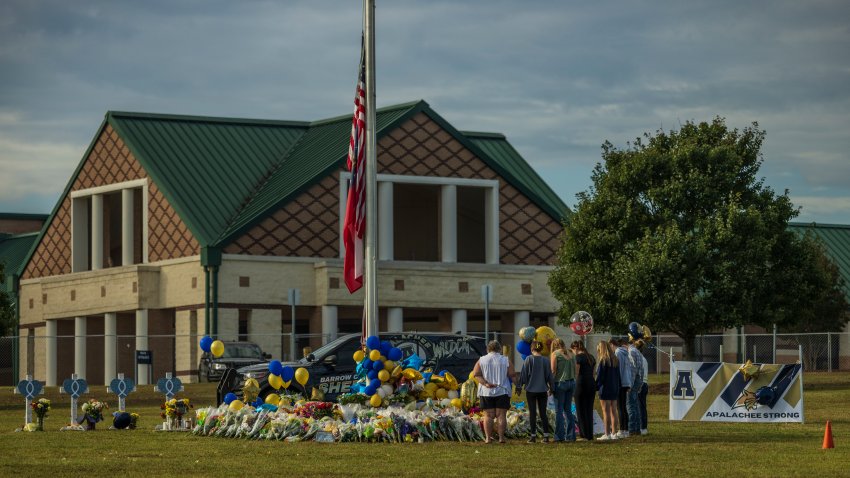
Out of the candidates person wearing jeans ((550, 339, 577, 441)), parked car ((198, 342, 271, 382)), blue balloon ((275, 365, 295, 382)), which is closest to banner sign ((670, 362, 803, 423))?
person wearing jeans ((550, 339, 577, 441))

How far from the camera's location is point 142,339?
5447cm

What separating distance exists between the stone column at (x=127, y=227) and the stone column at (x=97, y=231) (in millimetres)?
1312

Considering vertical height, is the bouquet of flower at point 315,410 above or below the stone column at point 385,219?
below

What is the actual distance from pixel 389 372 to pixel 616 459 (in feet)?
19.1

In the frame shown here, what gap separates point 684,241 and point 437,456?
77.1 feet

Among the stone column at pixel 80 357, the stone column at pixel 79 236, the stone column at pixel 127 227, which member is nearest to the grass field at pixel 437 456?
the stone column at pixel 80 357

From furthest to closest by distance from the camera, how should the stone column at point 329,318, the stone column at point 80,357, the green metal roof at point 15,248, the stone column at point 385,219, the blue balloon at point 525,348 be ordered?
the green metal roof at point 15,248, the stone column at point 80,357, the stone column at point 385,219, the stone column at point 329,318, the blue balloon at point 525,348

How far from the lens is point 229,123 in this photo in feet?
199

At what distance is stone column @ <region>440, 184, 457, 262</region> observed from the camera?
190 feet

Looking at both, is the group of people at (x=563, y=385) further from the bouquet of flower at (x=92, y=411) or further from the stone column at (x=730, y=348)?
the stone column at (x=730, y=348)

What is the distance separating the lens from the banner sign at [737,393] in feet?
101

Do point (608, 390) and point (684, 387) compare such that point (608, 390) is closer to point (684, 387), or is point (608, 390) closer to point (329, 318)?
point (684, 387)

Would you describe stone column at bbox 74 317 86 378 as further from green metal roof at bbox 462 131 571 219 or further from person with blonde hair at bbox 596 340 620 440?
person with blonde hair at bbox 596 340 620 440

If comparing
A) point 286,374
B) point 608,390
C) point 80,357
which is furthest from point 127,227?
point 608,390
